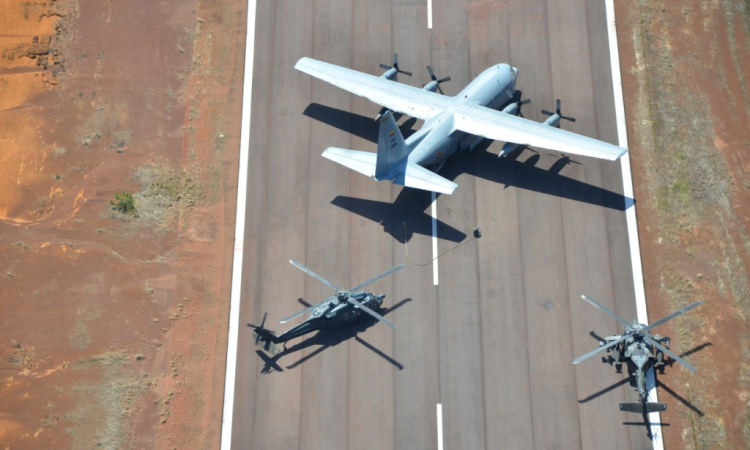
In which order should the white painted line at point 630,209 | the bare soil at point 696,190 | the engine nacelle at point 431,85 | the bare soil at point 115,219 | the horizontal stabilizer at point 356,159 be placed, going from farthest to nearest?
the engine nacelle at point 431,85 → the horizontal stabilizer at point 356,159 → the bare soil at point 115,219 → the bare soil at point 696,190 → the white painted line at point 630,209

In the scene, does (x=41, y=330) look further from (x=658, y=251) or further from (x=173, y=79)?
(x=658, y=251)

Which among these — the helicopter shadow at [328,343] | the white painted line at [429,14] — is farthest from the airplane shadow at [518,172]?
the helicopter shadow at [328,343]

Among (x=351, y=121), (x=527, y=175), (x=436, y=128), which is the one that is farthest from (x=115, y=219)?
(x=527, y=175)

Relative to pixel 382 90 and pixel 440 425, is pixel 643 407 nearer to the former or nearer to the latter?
pixel 440 425

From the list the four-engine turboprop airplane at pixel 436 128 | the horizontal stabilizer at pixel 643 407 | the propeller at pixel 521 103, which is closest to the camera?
the horizontal stabilizer at pixel 643 407

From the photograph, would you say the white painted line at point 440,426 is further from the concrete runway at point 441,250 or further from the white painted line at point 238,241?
the white painted line at point 238,241

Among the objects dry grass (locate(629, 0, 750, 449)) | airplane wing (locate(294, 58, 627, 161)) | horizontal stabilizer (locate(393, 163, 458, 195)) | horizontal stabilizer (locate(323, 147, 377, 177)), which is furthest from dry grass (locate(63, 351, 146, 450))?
dry grass (locate(629, 0, 750, 449))

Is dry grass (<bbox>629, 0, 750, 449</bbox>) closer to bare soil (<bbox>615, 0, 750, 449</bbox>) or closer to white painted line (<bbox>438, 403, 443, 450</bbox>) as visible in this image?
bare soil (<bbox>615, 0, 750, 449</bbox>)
